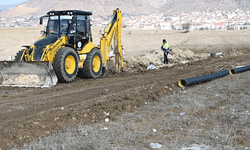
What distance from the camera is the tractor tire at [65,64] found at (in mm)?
9930

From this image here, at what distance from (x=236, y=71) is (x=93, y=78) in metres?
5.92

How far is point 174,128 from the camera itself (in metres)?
5.61

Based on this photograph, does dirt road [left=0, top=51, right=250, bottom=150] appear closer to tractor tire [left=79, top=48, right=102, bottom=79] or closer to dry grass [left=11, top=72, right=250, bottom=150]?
dry grass [left=11, top=72, right=250, bottom=150]

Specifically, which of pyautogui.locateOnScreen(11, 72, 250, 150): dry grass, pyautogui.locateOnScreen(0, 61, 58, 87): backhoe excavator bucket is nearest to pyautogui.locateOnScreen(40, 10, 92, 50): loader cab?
pyautogui.locateOnScreen(0, 61, 58, 87): backhoe excavator bucket

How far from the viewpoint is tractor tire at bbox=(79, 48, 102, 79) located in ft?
37.6

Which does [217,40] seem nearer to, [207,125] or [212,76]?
[212,76]

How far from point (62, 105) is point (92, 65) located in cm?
433

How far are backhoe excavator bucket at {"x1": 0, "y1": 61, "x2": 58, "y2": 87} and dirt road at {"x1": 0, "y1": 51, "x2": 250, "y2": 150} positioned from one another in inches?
13.0

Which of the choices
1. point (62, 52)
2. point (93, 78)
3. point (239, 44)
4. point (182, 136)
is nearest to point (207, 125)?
point (182, 136)

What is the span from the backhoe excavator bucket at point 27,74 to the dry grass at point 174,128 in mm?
3904

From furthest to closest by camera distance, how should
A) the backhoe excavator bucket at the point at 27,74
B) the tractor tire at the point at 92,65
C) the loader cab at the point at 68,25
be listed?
the tractor tire at the point at 92,65, the loader cab at the point at 68,25, the backhoe excavator bucket at the point at 27,74

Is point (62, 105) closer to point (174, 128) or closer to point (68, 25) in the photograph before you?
point (174, 128)

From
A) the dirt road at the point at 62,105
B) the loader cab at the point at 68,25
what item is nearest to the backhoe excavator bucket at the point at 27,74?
the dirt road at the point at 62,105

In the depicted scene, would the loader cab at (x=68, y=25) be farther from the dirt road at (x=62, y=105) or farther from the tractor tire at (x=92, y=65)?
the dirt road at (x=62, y=105)
